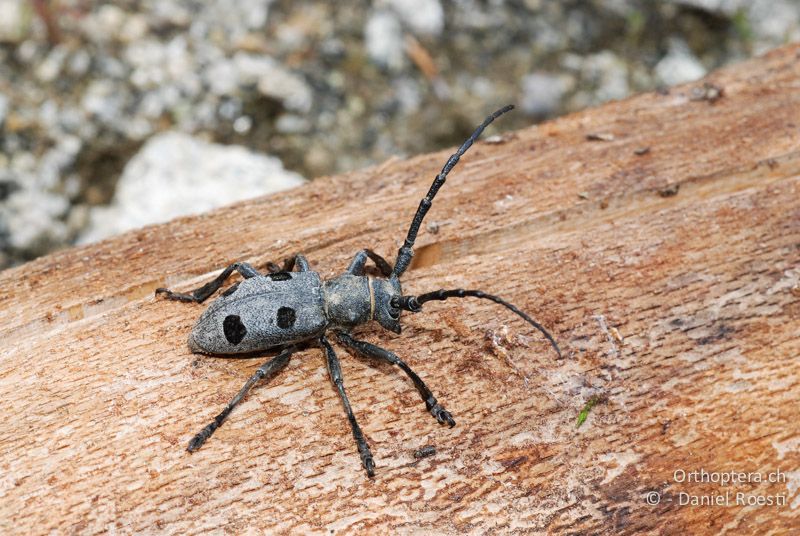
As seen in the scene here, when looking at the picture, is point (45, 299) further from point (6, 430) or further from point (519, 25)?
point (519, 25)

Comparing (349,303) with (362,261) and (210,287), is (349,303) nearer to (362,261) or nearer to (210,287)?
(362,261)

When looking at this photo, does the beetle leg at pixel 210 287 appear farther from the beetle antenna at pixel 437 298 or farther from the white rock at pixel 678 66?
the white rock at pixel 678 66

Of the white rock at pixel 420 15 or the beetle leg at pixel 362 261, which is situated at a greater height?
the white rock at pixel 420 15

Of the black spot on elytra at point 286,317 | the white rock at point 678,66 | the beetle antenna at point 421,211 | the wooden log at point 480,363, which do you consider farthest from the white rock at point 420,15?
the black spot on elytra at point 286,317

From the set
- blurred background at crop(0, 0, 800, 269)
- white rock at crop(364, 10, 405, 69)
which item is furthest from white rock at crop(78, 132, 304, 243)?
white rock at crop(364, 10, 405, 69)

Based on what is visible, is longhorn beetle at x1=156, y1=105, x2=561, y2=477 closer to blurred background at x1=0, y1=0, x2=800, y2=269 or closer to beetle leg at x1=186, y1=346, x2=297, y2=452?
beetle leg at x1=186, y1=346, x2=297, y2=452
